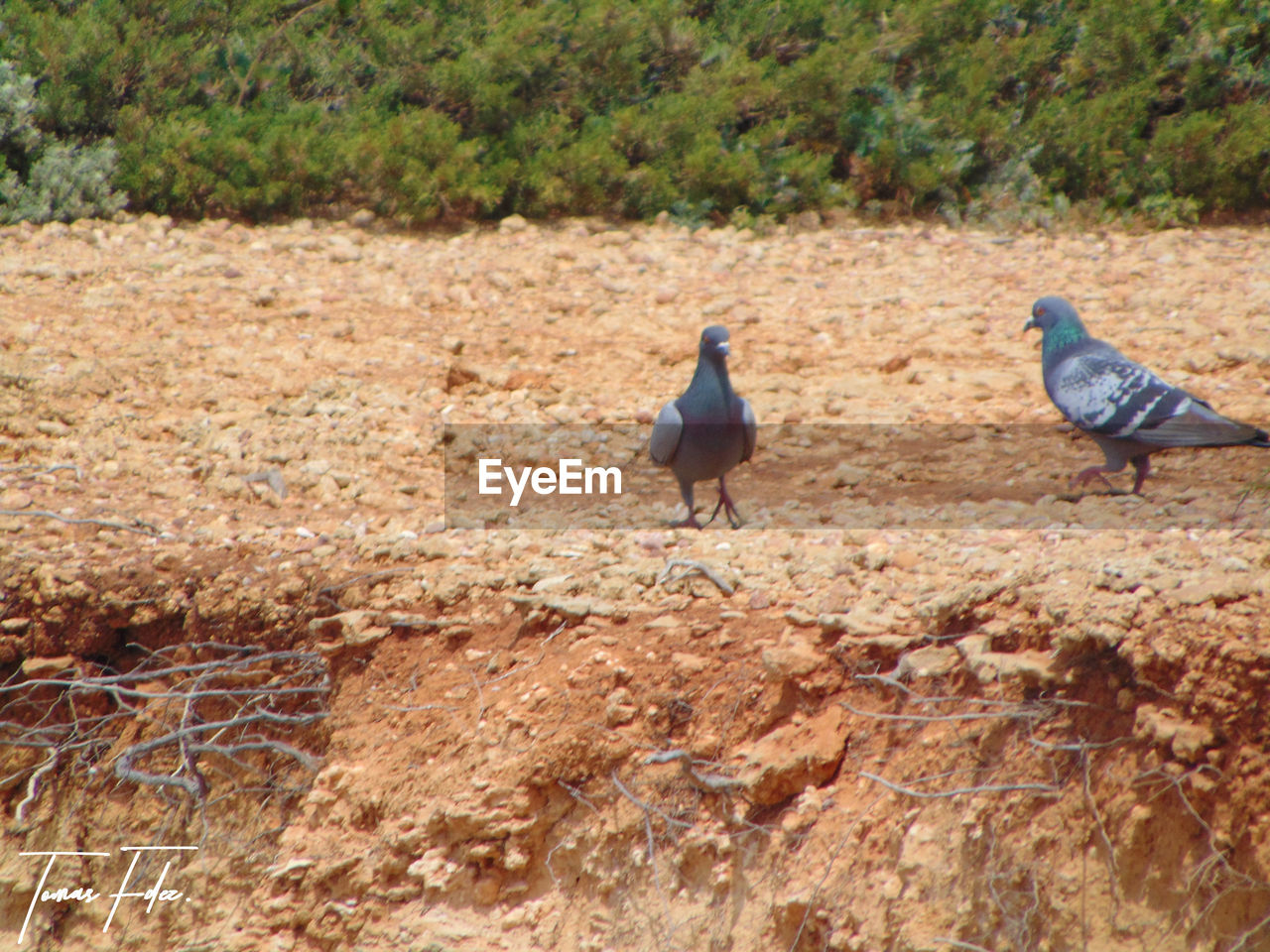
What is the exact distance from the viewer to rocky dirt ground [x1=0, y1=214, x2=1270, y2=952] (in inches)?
102

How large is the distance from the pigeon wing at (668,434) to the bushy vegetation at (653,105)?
3.89 meters

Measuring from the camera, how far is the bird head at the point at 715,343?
4168 mm

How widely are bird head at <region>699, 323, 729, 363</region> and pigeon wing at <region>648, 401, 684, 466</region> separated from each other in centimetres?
26

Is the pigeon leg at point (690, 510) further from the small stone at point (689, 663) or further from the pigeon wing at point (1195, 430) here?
the pigeon wing at point (1195, 430)

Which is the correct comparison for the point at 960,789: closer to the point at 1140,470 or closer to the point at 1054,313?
the point at 1140,470

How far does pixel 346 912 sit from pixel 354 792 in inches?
14.1

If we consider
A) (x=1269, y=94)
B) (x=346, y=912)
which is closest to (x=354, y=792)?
(x=346, y=912)

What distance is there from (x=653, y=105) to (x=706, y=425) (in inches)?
193

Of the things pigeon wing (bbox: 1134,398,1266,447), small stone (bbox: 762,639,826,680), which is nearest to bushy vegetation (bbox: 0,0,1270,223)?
pigeon wing (bbox: 1134,398,1266,447)

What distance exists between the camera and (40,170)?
7.28 m

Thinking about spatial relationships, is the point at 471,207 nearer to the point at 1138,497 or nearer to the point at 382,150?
the point at 382,150

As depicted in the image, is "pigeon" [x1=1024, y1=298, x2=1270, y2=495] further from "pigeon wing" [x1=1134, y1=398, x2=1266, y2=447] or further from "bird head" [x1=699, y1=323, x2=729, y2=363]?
"bird head" [x1=699, y1=323, x2=729, y2=363]
